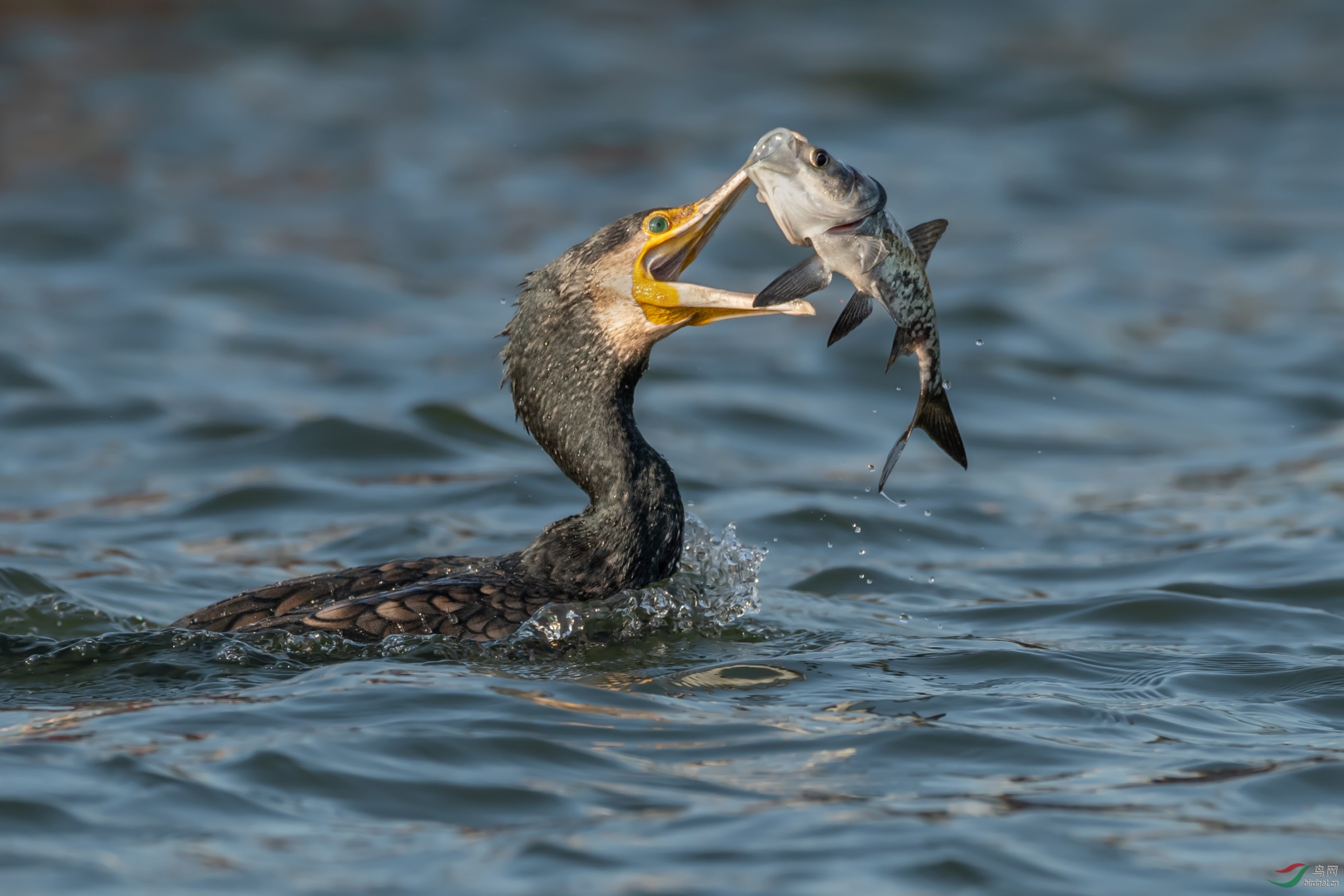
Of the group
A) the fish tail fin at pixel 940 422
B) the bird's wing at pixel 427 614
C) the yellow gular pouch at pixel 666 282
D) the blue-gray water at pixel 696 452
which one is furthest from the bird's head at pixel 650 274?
the blue-gray water at pixel 696 452

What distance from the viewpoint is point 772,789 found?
4.82m

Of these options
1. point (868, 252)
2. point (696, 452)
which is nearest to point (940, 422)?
point (868, 252)

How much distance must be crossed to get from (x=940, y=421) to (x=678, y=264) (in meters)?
1.20

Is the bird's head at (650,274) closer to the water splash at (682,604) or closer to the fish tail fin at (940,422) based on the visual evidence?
the fish tail fin at (940,422)

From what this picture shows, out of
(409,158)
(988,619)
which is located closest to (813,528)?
(988,619)

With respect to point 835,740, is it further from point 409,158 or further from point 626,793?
point 409,158

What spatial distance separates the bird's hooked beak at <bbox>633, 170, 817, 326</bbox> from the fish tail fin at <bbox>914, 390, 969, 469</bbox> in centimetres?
73

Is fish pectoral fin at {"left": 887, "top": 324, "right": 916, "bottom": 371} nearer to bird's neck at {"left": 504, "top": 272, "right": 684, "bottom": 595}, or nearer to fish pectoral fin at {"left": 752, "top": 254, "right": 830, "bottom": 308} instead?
fish pectoral fin at {"left": 752, "top": 254, "right": 830, "bottom": 308}

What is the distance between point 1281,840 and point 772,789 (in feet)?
4.53

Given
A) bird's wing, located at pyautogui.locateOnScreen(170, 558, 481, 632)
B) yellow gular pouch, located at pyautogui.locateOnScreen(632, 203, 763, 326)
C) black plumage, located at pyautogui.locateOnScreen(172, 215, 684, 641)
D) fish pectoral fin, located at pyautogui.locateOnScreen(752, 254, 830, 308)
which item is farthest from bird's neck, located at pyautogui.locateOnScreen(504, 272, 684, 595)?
fish pectoral fin, located at pyautogui.locateOnScreen(752, 254, 830, 308)

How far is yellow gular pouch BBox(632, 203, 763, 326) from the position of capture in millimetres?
6230

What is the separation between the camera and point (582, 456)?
6.52 metres

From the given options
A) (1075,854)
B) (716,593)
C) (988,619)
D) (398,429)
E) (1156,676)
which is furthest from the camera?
(398,429)

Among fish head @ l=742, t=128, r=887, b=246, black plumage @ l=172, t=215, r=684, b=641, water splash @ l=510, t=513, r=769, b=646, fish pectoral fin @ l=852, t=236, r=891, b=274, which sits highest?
fish head @ l=742, t=128, r=887, b=246
